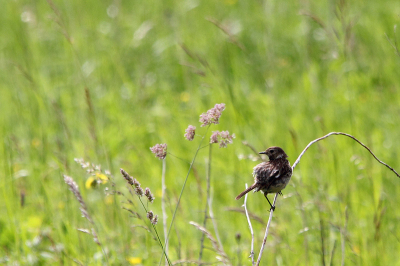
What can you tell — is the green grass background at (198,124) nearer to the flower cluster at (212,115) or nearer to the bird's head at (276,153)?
the bird's head at (276,153)

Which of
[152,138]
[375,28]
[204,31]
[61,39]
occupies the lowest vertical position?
[152,138]

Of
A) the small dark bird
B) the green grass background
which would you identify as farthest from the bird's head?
the green grass background

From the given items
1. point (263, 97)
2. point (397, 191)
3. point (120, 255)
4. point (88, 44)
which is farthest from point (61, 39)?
point (397, 191)

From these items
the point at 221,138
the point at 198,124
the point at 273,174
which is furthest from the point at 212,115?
the point at 198,124

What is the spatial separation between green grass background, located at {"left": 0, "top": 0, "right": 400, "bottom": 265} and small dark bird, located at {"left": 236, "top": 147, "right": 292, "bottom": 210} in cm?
16

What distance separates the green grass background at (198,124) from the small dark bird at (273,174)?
0.16 metres

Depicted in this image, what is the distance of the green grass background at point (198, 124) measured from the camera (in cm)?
315

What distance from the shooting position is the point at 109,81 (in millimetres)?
6289

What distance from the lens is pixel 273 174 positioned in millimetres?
2262

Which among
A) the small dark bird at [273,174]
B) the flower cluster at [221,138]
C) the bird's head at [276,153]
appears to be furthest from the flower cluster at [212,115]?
the bird's head at [276,153]

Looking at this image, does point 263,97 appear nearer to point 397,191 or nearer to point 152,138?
point 152,138

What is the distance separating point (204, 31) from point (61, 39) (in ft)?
7.64

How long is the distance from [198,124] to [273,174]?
2.84 m

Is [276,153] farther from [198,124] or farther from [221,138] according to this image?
[198,124]
